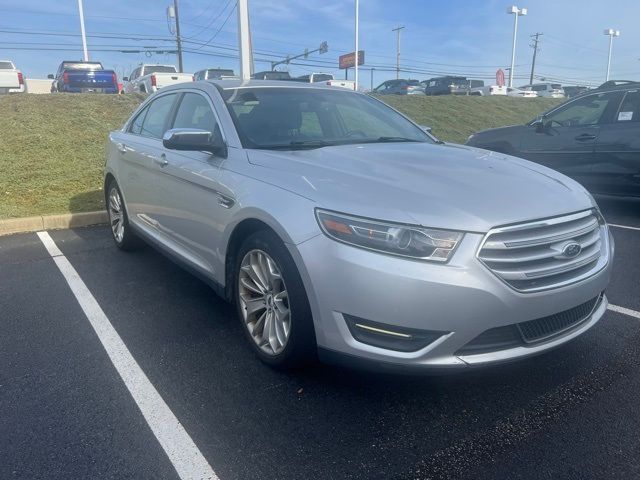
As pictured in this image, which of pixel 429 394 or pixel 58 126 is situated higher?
pixel 58 126

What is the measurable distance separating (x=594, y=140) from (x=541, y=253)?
17.8 ft

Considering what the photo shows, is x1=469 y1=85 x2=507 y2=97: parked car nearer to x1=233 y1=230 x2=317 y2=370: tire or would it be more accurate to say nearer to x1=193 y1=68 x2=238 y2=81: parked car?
x1=193 y1=68 x2=238 y2=81: parked car

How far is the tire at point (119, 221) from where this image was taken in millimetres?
5344

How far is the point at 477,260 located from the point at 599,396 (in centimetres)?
112

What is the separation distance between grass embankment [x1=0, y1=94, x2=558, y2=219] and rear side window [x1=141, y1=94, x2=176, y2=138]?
255 centimetres

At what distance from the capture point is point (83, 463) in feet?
7.57

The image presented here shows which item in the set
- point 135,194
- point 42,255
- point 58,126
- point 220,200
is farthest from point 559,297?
point 58,126

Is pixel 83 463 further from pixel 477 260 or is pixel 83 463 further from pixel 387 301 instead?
pixel 477 260

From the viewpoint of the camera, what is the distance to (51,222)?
666 cm

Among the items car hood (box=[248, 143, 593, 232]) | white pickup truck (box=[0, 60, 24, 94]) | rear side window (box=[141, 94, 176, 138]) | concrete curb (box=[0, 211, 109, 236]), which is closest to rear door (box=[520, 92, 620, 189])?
car hood (box=[248, 143, 593, 232])

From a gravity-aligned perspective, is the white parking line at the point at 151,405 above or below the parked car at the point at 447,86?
below

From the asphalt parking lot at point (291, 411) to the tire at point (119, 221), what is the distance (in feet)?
5.23

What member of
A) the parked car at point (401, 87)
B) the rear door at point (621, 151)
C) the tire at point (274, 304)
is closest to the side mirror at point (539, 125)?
the rear door at point (621, 151)

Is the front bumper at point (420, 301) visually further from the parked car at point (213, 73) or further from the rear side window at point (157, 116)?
the parked car at point (213, 73)
